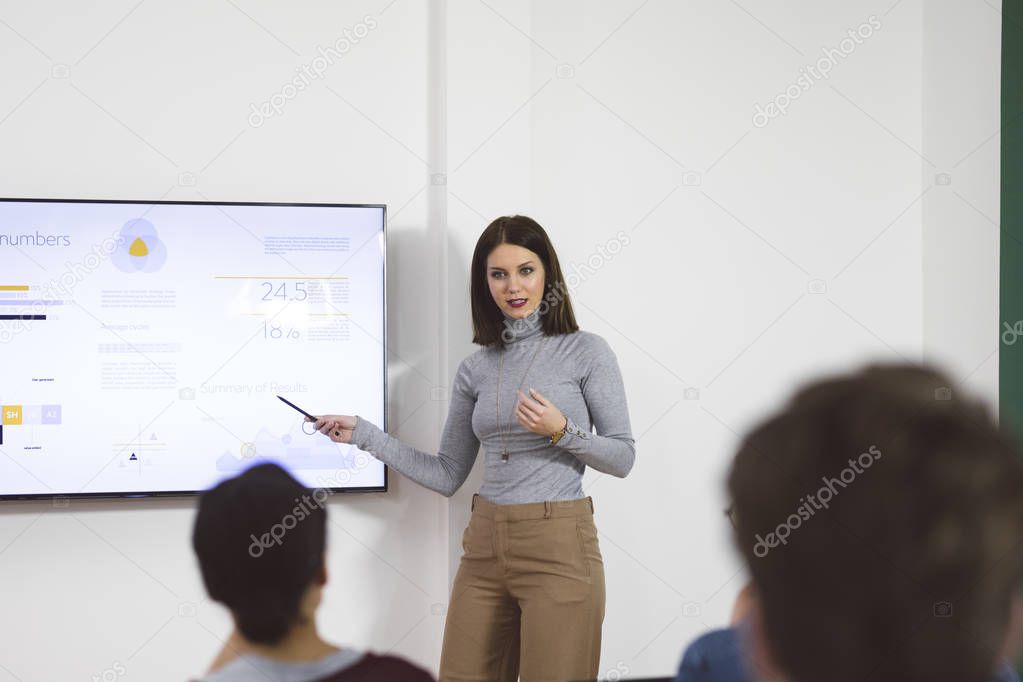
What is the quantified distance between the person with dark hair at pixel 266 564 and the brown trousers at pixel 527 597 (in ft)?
4.97

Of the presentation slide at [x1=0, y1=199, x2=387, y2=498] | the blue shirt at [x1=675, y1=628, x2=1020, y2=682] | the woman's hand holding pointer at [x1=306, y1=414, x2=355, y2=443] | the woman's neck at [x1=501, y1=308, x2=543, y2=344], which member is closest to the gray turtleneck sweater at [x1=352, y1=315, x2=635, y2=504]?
the woman's neck at [x1=501, y1=308, x2=543, y2=344]

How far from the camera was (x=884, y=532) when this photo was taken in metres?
0.56

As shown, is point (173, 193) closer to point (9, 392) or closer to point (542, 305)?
point (9, 392)

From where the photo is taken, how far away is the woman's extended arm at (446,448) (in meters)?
2.60

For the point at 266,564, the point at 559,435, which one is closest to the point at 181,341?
the point at 559,435

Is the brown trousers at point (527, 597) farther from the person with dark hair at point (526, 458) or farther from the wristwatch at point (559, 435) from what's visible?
the wristwatch at point (559, 435)

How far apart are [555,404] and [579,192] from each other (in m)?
0.97

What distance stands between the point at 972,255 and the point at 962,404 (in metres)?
2.98

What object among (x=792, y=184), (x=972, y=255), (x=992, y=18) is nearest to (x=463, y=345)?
(x=792, y=184)

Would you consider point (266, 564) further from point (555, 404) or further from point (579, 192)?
point (579, 192)

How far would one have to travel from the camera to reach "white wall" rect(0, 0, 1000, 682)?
2820 millimetres

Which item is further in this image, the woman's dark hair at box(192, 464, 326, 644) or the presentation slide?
the presentation slide

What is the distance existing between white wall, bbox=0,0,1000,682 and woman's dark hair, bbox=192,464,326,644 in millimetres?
2107

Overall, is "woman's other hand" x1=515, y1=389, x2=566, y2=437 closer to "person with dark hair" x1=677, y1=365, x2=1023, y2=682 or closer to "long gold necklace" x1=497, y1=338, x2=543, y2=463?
"long gold necklace" x1=497, y1=338, x2=543, y2=463
